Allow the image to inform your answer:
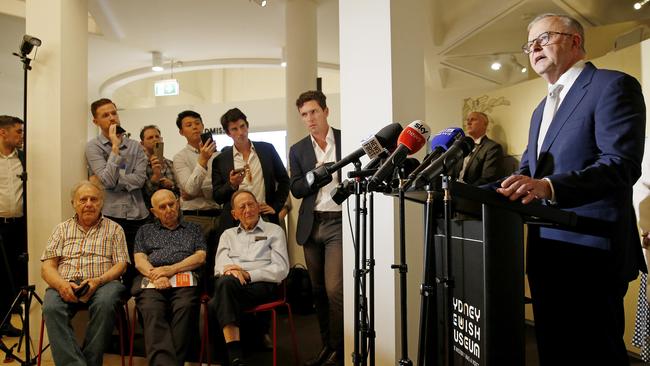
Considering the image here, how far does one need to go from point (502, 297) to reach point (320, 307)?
1.87m

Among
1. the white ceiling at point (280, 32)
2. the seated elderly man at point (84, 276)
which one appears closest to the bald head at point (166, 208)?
the seated elderly man at point (84, 276)

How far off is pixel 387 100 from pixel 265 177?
1.38 m

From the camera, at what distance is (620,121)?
1550mm

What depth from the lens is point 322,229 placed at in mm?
3029

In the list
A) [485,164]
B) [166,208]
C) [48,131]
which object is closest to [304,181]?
[166,208]

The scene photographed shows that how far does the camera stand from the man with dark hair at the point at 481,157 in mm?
4883

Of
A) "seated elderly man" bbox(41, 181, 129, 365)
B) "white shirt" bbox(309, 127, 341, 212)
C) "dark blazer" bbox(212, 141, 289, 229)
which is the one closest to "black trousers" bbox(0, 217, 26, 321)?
"seated elderly man" bbox(41, 181, 129, 365)

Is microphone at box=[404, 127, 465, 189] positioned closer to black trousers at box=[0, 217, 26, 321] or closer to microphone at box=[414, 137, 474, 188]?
microphone at box=[414, 137, 474, 188]

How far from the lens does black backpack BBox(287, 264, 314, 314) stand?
4078 millimetres

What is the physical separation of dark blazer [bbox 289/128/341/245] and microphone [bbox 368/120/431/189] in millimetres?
1300

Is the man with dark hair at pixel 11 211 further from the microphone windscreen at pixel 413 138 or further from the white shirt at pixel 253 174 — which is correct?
the microphone windscreen at pixel 413 138

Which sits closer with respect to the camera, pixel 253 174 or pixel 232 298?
pixel 232 298

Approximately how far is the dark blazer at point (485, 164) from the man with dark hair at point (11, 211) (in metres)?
3.88

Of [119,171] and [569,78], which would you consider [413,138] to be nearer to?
[569,78]
